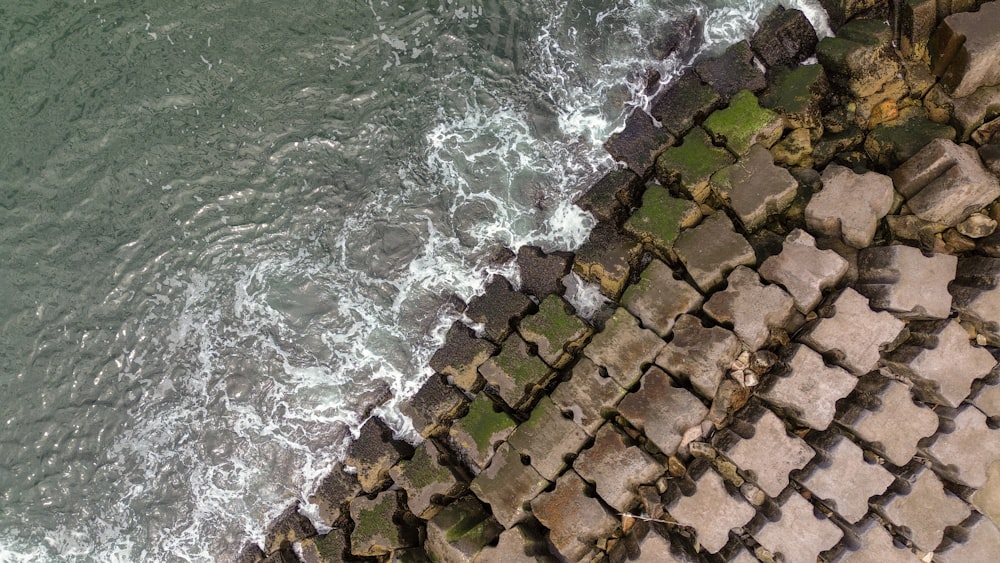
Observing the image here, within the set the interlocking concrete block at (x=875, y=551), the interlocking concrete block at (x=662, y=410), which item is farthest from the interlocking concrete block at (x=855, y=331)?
the interlocking concrete block at (x=875, y=551)

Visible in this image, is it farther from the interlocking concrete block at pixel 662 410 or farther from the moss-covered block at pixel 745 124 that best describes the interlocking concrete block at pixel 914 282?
the interlocking concrete block at pixel 662 410

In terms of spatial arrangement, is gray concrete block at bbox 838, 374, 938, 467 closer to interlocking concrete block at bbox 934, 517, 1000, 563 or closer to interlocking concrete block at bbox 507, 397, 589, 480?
interlocking concrete block at bbox 934, 517, 1000, 563

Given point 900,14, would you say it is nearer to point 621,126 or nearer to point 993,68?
point 993,68

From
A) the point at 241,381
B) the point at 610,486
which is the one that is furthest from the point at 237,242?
the point at 610,486

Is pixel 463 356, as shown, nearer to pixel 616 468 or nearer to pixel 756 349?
pixel 616 468

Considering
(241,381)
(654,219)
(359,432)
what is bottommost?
(359,432)

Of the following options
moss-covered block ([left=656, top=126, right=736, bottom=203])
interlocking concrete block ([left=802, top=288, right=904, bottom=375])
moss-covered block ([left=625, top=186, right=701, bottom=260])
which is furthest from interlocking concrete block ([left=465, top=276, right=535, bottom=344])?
interlocking concrete block ([left=802, top=288, right=904, bottom=375])
